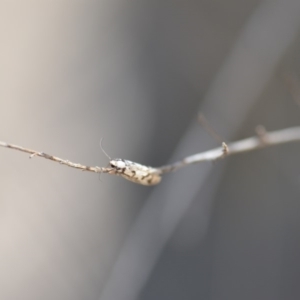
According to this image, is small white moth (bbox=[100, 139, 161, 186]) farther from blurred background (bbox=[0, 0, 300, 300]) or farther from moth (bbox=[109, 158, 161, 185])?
blurred background (bbox=[0, 0, 300, 300])

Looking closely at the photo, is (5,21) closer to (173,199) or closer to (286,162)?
(173,199)

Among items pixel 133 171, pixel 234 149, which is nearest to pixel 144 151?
pixel 234 149

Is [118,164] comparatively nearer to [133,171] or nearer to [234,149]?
[133,171]

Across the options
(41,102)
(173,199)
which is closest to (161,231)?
(173,199)

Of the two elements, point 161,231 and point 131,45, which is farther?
point 131,45

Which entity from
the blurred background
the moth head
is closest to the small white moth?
the moth head

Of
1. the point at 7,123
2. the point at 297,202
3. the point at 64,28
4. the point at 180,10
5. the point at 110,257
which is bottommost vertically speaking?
the point at 110,257
